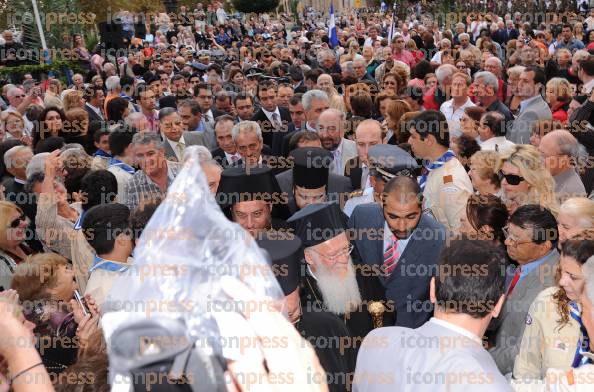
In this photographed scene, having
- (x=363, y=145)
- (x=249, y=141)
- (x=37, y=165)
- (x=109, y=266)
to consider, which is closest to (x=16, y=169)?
(x=37, y=165)

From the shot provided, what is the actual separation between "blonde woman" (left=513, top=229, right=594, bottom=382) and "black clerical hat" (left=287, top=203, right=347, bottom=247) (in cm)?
131

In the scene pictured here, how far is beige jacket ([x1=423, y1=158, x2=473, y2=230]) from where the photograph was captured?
195 inches

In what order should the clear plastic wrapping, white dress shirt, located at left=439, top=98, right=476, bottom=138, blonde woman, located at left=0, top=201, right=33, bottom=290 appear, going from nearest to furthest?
1. the clear plastic wrapping
2. blonde woman, located at left=0, top=201, right=33, bottom=290
3. white dress shirt, located at left=439, top=98, right=476, bottom=138

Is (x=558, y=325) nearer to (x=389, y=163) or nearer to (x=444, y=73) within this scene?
(x=389, y=163)

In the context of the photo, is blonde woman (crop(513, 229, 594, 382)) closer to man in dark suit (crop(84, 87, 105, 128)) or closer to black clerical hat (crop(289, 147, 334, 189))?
black clerical hat (crop(289, 147, 334, 189))

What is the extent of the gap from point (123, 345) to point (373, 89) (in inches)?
355

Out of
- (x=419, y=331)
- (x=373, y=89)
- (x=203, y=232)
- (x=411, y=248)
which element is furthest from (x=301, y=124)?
(x=203, y=232)

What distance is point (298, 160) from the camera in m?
5.28

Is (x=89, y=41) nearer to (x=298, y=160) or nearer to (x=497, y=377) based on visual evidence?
(x=298, y=160)

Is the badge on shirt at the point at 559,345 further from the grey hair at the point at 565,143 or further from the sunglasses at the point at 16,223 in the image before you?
the sunglasses at the point at 16,223

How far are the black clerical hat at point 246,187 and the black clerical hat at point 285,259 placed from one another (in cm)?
128

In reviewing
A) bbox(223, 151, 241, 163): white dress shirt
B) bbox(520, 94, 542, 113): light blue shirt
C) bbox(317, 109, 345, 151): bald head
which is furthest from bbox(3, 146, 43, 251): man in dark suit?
bbox(520, 94, 542, 113): light blue shirt

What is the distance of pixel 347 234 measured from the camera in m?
4.50

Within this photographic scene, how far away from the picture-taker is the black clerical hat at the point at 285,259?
3072 mm
